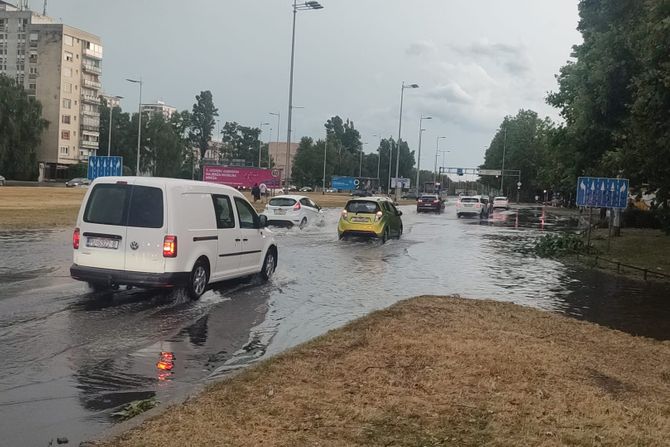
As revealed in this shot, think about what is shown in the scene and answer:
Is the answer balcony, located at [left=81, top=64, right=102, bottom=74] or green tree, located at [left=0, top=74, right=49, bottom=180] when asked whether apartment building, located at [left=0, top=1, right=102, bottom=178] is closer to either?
balcony, located at [left=81, top=64, right=102, bottom=74]

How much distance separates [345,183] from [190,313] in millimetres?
108266

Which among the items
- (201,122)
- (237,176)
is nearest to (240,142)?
(201,122)

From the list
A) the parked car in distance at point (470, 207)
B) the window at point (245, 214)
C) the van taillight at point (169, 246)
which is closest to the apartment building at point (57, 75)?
the parked car in distance at point (470, 207)

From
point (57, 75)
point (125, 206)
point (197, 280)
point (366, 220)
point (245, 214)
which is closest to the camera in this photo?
point (125, 206)

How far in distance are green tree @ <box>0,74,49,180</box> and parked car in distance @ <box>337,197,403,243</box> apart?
7793 cm

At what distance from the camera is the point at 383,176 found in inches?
6383

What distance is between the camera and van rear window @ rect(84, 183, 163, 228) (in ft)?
31.8

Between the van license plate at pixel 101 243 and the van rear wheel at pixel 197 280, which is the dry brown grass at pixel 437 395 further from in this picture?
the van license plate at pixel 101 243

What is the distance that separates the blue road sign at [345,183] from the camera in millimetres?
116062

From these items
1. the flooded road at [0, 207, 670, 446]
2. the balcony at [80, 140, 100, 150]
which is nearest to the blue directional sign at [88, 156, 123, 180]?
the flooded road at [0, 207, 670, 446]

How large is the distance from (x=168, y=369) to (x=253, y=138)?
145928mm

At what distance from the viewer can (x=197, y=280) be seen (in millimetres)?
10344

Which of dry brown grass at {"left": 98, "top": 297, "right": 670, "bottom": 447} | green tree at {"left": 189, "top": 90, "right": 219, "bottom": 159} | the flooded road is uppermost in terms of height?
green tree at {"left": 189, "top": 90, "right": 219, "bottom": 159}

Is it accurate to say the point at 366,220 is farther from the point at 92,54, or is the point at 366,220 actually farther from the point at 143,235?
the point at 92,54
